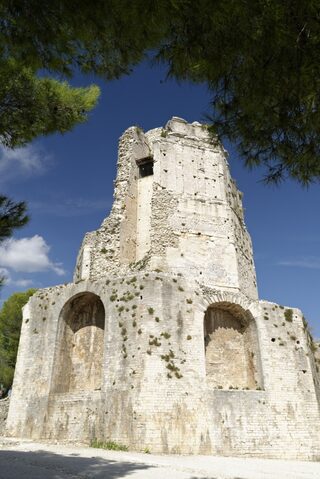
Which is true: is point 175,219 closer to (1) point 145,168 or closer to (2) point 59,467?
(1) point 145,168

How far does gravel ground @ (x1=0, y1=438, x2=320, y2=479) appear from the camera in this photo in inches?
278

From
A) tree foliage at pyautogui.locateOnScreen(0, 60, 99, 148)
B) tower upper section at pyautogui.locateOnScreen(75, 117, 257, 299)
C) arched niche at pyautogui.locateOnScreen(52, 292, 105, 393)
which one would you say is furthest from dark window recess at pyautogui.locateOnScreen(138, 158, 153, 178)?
tree foliage at pyautogui.locateOnScreen(0, 60, 99, 148)

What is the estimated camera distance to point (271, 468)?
9.57 meters

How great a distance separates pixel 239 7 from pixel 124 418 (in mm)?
10619

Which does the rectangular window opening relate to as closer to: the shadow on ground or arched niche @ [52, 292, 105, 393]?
arched niche @ [52, 292, 105, 393]

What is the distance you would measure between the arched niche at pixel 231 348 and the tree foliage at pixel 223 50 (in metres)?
9.49

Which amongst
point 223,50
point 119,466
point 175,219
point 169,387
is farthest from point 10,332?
point 223,50

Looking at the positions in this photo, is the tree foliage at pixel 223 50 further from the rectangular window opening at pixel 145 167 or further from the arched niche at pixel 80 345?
the rectangular window opening at pixel 145 167

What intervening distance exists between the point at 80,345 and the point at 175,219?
19.7 feet

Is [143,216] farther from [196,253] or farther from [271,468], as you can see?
[271,468]

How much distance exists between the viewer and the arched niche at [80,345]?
13.8 metres

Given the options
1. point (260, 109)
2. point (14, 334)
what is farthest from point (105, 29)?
point (14, 334)

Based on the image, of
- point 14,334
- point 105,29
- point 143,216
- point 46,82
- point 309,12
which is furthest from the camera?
point 14,334

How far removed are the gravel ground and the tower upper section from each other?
256 inches
